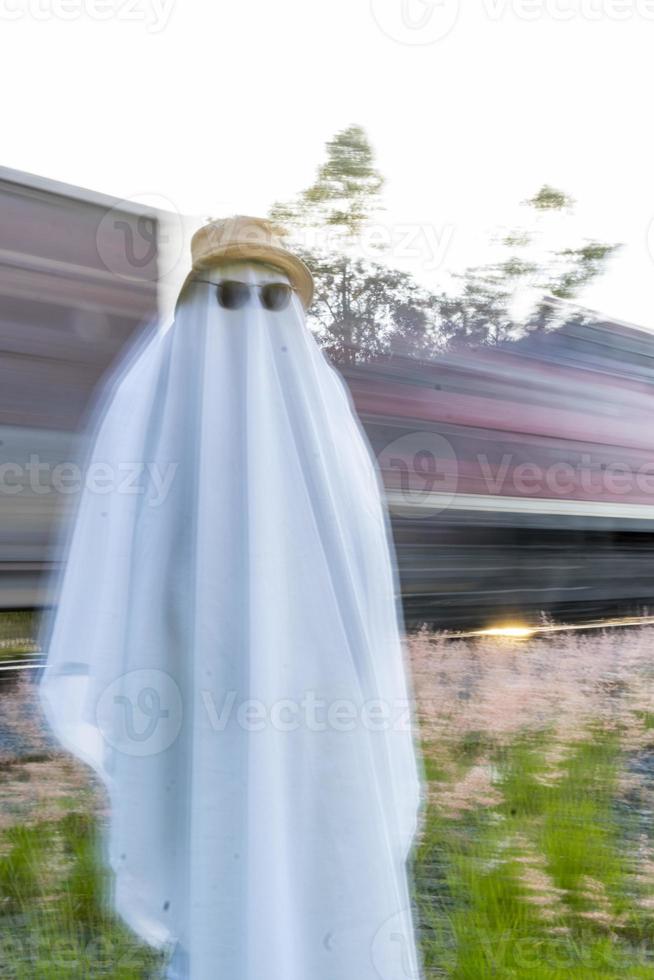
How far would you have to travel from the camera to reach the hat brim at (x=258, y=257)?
1.29 meters

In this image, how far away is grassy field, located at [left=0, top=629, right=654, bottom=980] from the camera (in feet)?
5.69

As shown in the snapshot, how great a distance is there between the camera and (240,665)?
4.04 feet

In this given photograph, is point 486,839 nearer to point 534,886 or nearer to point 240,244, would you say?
point 534,886

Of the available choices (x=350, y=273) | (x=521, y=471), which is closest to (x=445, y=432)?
(x=521, y=471)

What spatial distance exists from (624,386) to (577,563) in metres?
0.94

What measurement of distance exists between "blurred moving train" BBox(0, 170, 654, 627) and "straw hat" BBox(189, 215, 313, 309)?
3.08 ft

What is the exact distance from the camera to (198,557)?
1255 mm

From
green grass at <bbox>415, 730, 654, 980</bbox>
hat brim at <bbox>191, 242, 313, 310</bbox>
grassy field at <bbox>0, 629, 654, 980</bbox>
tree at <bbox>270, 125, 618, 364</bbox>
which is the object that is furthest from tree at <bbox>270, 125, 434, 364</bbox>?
green grass at <bbox>415, 730, 654, 980</bbox>

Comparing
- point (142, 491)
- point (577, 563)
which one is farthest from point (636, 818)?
point (142, 491)

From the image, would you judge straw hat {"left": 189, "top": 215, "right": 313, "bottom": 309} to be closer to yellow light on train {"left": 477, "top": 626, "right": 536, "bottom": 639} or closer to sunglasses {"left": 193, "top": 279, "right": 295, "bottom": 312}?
sunglasses {"left": 193, "top": 279, "right": 295, "bottom": 312}

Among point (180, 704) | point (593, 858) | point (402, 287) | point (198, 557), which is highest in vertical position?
point (402, 287)

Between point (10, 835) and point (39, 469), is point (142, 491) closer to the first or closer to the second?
point (39, 469)

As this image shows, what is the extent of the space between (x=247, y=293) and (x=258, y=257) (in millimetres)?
67

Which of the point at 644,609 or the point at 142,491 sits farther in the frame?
the point at 644,609
